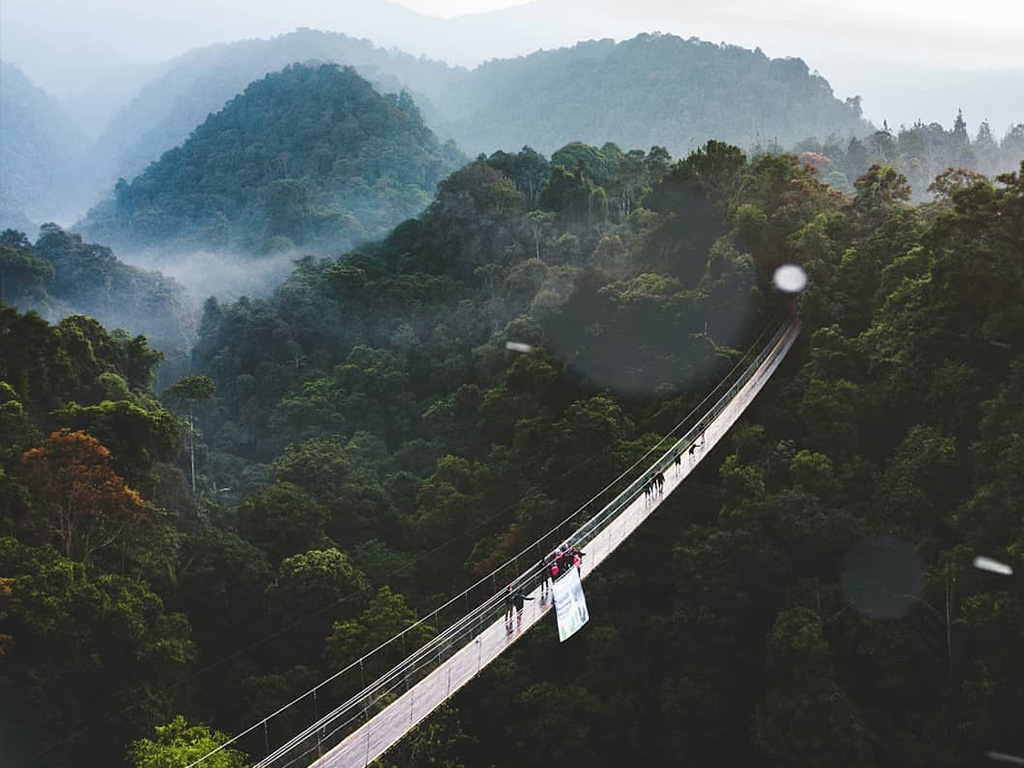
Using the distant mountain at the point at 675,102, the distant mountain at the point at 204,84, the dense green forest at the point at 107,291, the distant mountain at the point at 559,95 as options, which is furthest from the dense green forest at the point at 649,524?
the distant mountain at the point at 204,84

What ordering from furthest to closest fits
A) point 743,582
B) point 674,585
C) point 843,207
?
1. point 843,207
2. point 674,585
3. point 743,582

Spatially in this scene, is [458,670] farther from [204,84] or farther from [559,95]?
[204,84]

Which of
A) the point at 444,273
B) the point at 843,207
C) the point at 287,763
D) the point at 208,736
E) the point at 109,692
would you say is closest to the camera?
the point at 287,763

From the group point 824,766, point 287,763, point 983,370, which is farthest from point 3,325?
point 983,370

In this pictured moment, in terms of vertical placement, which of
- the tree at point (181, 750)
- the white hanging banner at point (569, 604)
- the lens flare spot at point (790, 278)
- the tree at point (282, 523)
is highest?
the lens flare spot at point (790, 278)

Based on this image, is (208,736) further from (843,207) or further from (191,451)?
(843,207)

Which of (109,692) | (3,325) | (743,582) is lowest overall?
(109,692)

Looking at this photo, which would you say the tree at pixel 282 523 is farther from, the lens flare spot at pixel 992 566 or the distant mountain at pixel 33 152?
the distant mountain at pixel 33 152
